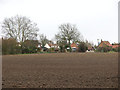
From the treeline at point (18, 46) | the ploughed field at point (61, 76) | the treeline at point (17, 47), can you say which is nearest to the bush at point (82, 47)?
the treeline at point (18, 46)

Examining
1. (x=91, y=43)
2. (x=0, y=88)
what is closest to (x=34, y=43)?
(x=0, y=88)

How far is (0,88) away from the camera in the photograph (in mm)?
6746

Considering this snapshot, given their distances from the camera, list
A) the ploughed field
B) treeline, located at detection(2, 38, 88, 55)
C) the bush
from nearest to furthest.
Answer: the ploughed field, treeline, located at detection(2, 38, 88, 55), the bush

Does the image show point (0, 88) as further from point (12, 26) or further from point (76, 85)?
point (12, 26)

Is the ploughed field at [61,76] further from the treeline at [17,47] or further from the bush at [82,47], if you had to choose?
the bush at [82,47]

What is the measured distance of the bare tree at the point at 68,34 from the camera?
62.3 m

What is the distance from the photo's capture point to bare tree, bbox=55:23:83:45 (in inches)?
2453

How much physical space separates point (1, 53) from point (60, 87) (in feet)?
111

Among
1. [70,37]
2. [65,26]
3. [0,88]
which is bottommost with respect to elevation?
[0,88]

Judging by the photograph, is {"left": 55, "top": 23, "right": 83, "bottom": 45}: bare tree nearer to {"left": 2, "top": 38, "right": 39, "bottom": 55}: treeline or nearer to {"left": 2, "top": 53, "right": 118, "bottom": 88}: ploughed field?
{"left": 2, "top": 38, "right": 39, "bottom": 55}: treeline

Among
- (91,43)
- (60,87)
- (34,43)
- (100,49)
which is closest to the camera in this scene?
(60,87)

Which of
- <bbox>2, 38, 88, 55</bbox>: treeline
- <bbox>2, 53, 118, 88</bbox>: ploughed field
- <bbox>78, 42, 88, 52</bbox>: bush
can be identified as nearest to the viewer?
<bbox>2, 53, 118, 88</bbox>: ploughed field

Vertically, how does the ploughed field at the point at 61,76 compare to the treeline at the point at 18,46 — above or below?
below

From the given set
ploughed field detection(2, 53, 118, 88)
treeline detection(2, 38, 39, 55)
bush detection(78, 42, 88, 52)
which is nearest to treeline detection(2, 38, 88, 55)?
treeline detection(2, 38, 39, 55)
